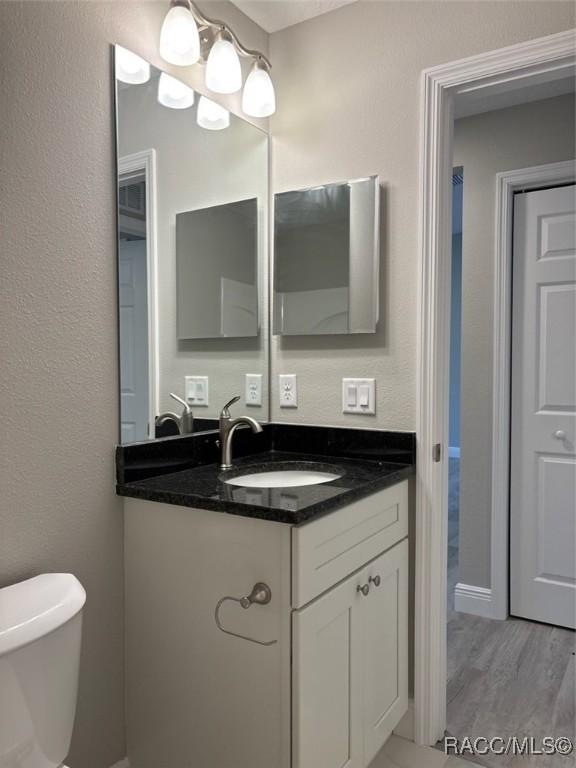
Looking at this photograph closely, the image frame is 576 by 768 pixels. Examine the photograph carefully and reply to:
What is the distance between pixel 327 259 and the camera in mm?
1985

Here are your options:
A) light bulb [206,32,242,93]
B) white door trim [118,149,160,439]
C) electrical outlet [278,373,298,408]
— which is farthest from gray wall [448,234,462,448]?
white door trim [118,149,160,439]

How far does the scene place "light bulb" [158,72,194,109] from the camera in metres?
1.69

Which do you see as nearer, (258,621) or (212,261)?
(258,621)

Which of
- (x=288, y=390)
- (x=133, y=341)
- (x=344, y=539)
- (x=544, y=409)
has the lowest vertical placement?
(x=344, y=539)

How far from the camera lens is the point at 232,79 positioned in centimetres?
176

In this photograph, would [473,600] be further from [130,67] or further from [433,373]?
[130,67]

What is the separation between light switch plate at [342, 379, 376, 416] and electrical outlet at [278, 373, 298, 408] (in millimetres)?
195

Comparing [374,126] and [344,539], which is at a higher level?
[374,126]

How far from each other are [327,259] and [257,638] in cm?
122

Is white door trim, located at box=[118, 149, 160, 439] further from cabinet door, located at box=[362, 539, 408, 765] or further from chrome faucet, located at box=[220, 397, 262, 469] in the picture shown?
cabinet door, located at box=[362, 539, 408, 765]

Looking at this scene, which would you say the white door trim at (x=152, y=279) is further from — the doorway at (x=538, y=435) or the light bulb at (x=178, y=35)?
the doorway at (x=538, y=435)

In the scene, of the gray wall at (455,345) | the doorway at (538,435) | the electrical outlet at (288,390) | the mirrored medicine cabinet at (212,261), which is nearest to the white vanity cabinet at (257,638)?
the mirrored medicine cabinet at (212,261)

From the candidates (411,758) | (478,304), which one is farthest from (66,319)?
(478,304)

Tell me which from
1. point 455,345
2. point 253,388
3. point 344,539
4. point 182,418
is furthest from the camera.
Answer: point 455,345
